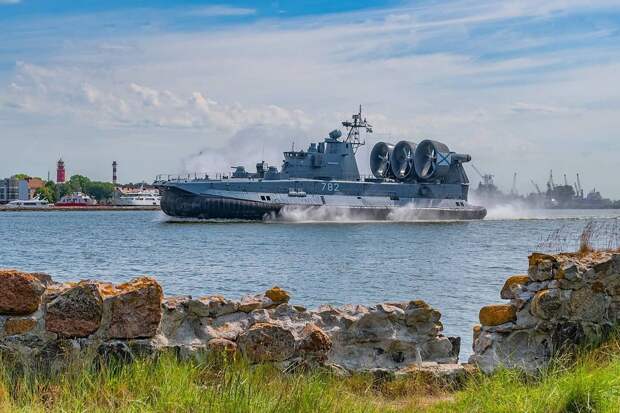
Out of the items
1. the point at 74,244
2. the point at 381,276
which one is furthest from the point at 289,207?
the point at 381,276

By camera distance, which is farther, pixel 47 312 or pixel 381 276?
pixel 381 276

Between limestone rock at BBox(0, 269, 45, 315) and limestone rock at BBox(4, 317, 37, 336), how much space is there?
6 centimetres

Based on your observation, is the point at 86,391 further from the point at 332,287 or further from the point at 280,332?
the point at 332,287

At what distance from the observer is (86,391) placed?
614 cm

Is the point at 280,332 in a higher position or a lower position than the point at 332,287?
higher

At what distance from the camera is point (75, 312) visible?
669 cm

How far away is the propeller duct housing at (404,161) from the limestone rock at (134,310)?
82450mm

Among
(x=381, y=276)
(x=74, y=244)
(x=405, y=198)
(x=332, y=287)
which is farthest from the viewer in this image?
(x=405, y=198)

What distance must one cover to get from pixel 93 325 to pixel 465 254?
111 ft

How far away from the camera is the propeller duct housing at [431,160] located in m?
87.9

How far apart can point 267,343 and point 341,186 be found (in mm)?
71064

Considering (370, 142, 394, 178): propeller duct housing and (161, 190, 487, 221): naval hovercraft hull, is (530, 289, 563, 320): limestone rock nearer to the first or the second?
(161, 190, 487, 221): naval hovercraft hull

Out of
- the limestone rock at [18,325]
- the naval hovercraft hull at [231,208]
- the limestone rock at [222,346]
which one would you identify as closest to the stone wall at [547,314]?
the limestone rock at [222,346]

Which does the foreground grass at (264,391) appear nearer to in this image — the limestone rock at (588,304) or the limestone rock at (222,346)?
the limestone rock at (222,346)
